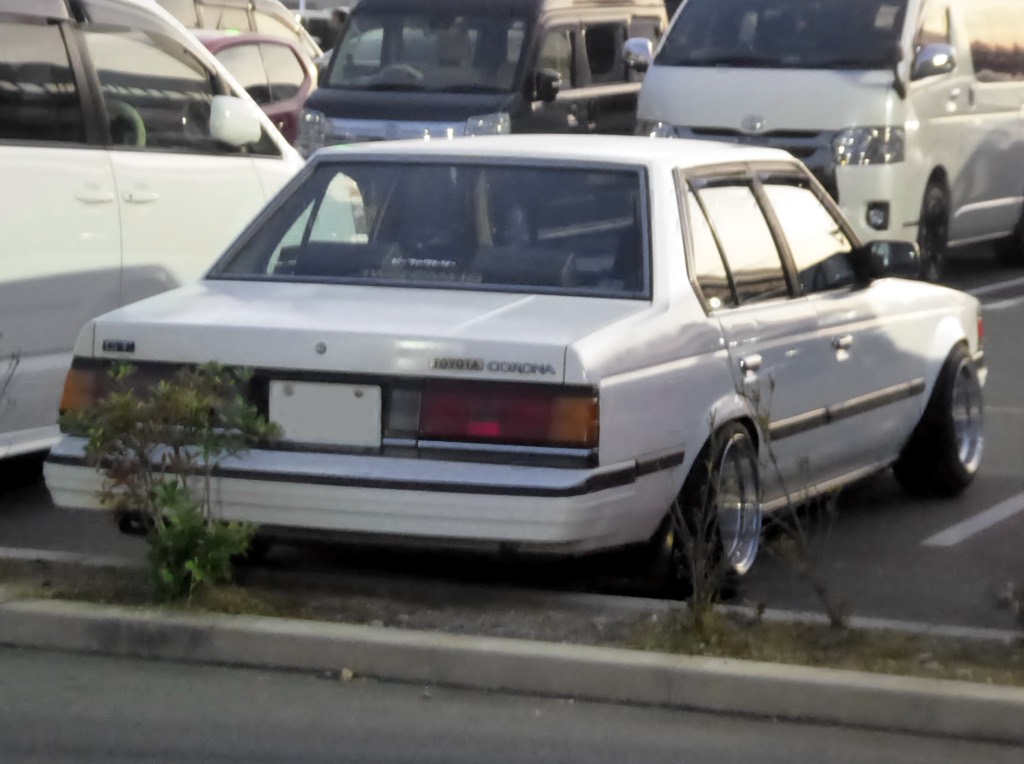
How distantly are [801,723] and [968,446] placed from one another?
3496 millimetres

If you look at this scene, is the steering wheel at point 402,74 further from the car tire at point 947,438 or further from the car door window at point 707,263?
the car door window at point 707,263

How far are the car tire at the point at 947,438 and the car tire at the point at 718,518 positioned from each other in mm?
1647

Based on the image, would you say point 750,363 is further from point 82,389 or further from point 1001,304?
point 1001,304

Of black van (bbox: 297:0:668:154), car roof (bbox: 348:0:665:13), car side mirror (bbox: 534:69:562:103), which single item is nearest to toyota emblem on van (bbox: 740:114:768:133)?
black van (bbox: 297:0:668:154)

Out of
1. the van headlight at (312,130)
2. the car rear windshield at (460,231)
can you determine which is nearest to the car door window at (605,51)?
the van headlight at (312,130)

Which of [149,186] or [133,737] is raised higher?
[149,186]

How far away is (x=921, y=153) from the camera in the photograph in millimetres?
14625

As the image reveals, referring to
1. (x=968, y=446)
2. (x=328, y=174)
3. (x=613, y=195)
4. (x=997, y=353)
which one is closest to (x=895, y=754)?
(x=613, y=195)

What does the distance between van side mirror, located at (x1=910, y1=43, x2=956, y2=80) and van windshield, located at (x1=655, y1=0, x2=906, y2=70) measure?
18 centimetres

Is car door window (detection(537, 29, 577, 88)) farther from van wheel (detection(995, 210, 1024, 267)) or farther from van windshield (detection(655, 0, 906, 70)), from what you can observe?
van wheel (detection(995, 210, 1024, 267))

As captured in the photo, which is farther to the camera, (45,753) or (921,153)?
(921,153)

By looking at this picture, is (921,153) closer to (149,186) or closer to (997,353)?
(997,353)

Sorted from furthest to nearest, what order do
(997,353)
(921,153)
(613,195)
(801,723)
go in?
(921,153) → (997,353) → (613,195) → (801,723)

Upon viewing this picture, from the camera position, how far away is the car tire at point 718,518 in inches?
246
